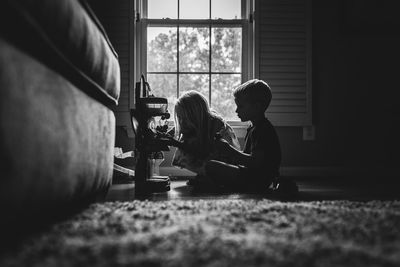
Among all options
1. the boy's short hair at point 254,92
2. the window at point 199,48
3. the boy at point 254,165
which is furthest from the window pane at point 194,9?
the boy at point 254,165

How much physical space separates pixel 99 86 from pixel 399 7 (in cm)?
277

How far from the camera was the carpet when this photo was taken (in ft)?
1.82

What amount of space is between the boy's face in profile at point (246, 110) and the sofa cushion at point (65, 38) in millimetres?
937

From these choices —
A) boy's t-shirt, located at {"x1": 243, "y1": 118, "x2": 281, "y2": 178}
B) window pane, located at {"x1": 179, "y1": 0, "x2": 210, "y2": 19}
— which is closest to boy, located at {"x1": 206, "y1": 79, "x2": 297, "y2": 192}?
boy's t-shirt, located at {"x1": 243, "y1": 118, "x2": 281, "y2": 178}

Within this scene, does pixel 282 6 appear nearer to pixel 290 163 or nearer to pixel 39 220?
pixel 290 163

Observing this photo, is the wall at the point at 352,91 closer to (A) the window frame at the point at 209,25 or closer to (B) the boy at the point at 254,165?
(A) the window frame at the point at 209,25

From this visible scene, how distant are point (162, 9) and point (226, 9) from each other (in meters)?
0.53

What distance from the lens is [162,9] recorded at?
2.85 meters

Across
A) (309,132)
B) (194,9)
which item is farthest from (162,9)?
Answer: (309,132)

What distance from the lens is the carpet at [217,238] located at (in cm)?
55

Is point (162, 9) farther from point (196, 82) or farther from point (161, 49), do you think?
point (196, 82)

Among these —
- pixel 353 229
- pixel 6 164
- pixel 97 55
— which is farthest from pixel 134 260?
pixel 97 55

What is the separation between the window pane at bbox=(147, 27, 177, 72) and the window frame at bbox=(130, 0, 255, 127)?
5 cm

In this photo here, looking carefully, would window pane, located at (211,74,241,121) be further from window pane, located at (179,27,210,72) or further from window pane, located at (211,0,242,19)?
window pane, located at (211,0,242,19)
